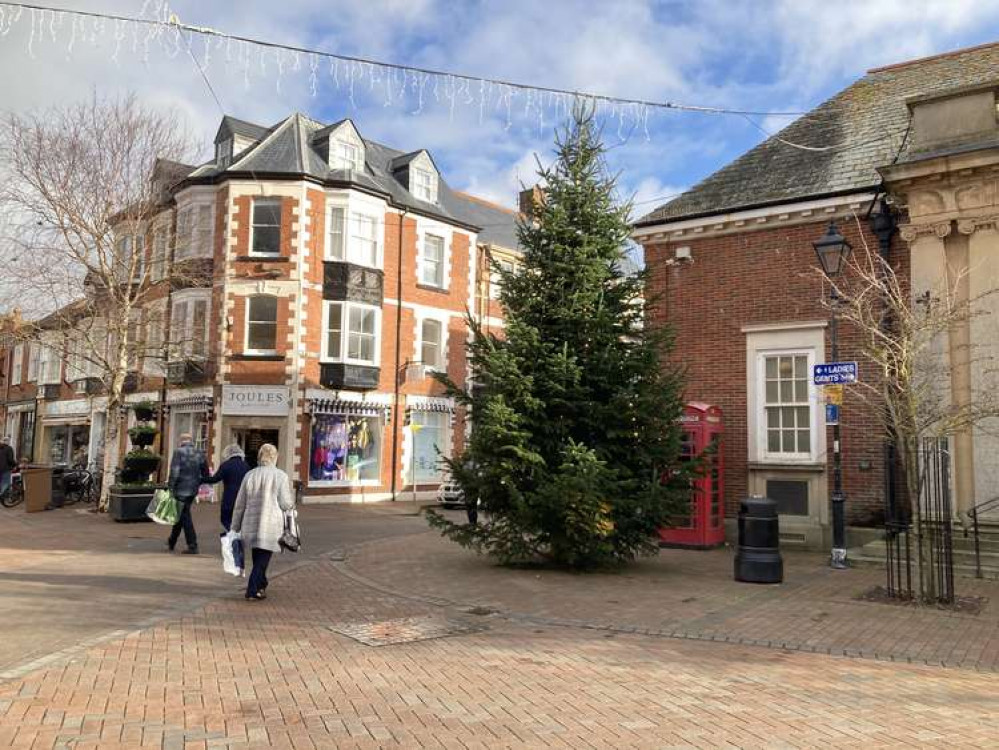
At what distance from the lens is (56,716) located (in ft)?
15.5

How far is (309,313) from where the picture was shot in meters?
24.8

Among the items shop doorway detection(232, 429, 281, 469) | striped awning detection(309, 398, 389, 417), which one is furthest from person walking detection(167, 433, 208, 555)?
shop doorway detection(232, 429, 281, 469)

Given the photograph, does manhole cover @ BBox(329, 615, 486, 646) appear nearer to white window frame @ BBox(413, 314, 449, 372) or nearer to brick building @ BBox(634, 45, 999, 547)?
brick building @ BBox(634, 45, 999, 547)

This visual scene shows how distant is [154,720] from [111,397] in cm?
1575

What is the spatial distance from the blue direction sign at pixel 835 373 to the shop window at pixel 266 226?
725 inches

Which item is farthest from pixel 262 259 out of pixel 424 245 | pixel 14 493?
pixel 14 493

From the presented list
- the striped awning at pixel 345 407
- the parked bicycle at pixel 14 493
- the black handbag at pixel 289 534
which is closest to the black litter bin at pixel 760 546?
the black handbag at pixel 289 534

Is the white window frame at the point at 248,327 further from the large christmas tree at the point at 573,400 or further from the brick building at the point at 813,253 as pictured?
the large christmas tree at the point at 573,400

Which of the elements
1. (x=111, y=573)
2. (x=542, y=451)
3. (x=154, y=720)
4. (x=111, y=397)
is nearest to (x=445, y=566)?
(x=542, y=451)

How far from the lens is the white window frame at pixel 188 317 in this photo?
2428 cm

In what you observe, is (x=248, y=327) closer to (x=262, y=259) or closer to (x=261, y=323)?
(x=261, y=323)

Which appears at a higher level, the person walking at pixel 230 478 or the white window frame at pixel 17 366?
the white window frame at pixel 17 366

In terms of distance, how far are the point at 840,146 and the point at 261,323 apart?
1738cm

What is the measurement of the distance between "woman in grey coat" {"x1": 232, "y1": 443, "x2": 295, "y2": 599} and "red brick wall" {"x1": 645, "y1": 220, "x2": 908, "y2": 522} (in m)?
7.26
